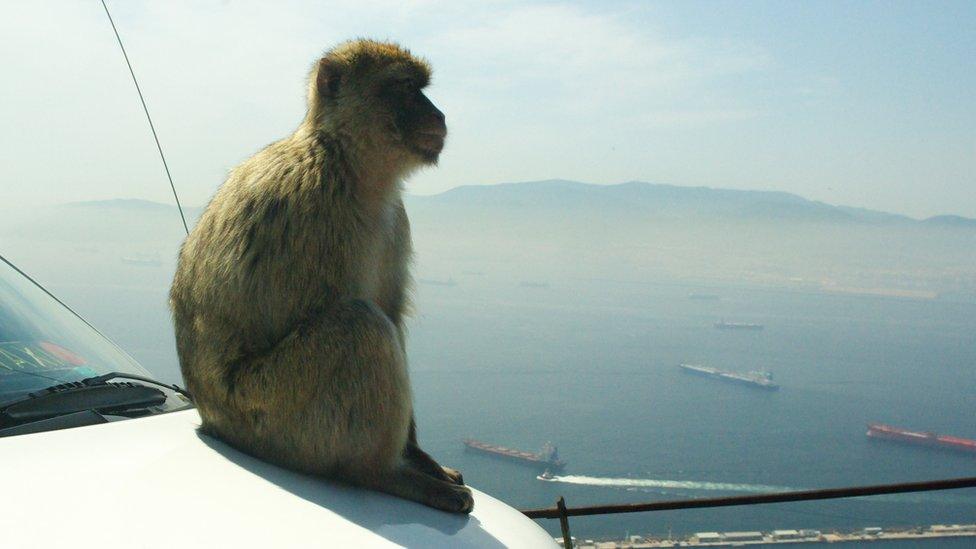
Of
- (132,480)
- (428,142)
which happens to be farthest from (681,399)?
(132,480)

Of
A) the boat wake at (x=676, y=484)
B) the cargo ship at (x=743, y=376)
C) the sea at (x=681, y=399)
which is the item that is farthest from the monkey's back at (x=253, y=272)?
the cargo ship at (x=743, y=376)

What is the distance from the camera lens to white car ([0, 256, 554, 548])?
3.37 feet

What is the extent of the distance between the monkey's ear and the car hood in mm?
1005

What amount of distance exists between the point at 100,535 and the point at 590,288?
312 ft

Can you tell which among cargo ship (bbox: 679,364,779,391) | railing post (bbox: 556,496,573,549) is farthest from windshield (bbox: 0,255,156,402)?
cargo ship (bbox: 679,364,779,391)

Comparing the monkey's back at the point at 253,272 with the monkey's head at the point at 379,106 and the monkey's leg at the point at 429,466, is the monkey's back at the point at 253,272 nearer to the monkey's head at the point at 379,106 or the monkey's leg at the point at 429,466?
the monkey's head at the point at 379,106

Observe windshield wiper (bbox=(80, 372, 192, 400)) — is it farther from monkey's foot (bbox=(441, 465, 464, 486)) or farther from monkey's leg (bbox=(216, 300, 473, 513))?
monkey's foot (bbox=(441, 465, 464, 486))

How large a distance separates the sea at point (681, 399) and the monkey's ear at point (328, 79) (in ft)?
1.93

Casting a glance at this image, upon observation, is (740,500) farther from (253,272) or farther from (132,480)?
(132,480)

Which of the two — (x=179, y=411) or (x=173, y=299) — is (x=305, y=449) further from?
(x=173, y=299)

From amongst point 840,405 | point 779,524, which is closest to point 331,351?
point 779,524

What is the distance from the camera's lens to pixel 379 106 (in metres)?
2.18

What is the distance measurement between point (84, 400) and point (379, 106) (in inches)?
41.9

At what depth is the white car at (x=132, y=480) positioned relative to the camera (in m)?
1.03
